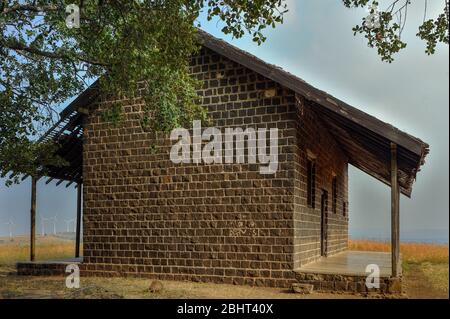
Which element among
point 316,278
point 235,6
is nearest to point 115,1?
point 235,6

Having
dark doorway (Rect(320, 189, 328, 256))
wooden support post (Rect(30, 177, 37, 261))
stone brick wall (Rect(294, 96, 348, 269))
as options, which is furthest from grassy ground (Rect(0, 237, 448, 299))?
dark doorway (Rect(320, 189, 328, 256))

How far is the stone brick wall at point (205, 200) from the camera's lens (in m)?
11.4

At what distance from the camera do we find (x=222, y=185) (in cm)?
1195

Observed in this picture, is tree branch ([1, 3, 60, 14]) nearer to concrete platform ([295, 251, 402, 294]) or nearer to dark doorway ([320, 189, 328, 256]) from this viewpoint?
→ concrete platform ([295, 251, 402, 294])

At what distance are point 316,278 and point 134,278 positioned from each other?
4553 mm

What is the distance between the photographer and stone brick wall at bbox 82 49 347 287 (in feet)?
37.3

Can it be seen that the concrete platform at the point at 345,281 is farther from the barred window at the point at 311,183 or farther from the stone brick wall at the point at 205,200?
the barred window at the point at 311,183

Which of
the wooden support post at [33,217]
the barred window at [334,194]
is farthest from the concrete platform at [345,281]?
the wooden support post at [33,217]

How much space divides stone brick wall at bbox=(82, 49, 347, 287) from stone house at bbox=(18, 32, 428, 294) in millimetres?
24

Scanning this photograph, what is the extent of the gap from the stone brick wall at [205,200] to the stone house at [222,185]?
0.02 meters

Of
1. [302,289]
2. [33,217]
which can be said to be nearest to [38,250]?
[33,217]

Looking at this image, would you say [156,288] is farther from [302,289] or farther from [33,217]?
[33,217]

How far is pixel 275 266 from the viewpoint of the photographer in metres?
11.2

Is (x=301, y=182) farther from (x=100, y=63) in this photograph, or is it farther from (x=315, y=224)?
(x=100, y=63)
